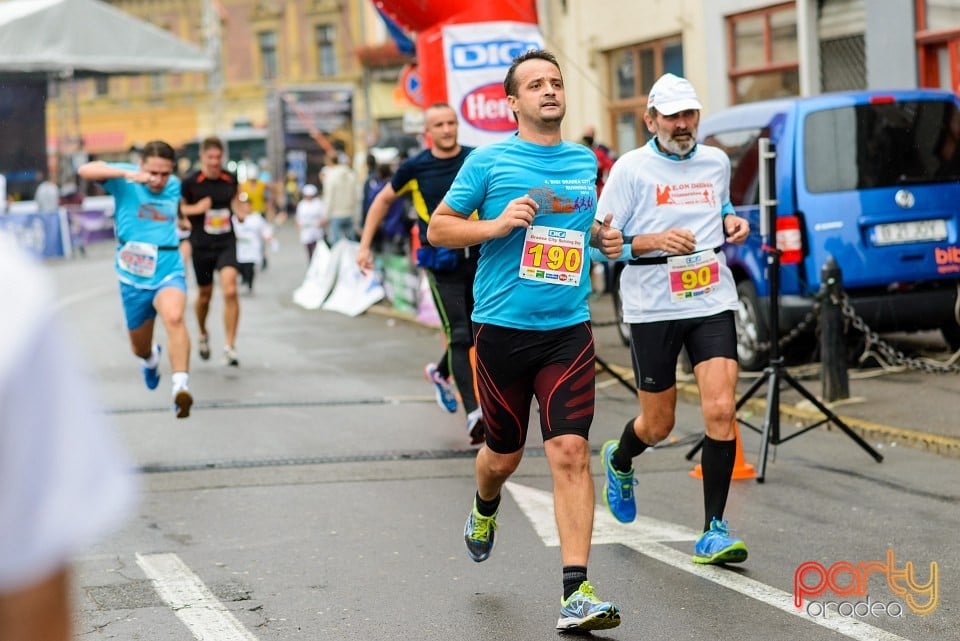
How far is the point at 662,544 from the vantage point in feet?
21.9

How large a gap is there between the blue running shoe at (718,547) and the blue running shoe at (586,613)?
36.6 inches

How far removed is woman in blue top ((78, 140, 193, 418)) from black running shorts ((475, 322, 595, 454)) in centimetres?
478

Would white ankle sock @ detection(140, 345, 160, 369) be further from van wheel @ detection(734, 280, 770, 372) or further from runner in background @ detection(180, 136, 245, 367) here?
van wheel @ detection(734, 280, 770, 372)

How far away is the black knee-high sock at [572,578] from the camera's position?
17.2 feet

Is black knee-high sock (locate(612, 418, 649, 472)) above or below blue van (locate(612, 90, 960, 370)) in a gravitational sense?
below

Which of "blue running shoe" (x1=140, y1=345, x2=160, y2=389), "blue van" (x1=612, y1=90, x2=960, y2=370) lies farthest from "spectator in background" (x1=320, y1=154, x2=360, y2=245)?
"blue van" (x1=612, y1=90, x2=960, y2=370)

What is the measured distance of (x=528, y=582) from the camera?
6.07 meters

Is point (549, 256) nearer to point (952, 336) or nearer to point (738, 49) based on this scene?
point (952, 336)

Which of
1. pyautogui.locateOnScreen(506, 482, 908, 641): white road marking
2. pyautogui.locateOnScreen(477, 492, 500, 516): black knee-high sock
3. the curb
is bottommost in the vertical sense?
the curb

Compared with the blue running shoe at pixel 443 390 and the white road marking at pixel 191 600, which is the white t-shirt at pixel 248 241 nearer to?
the blue running shoe at pixel 443 390

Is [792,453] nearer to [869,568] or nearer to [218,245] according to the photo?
[869,568]

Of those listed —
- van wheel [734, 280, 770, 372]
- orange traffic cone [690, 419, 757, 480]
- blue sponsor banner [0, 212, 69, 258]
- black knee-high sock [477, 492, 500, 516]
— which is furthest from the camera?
blue sponsor banner [0, 212, 69, 258]

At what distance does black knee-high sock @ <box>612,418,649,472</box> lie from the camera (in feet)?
21.6

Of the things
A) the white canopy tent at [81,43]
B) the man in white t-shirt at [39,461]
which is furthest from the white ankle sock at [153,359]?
the white canopy tent at [81,43]
